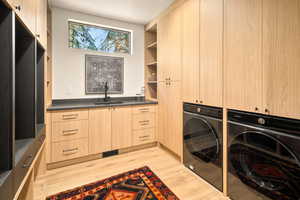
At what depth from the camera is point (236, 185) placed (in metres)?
1.53

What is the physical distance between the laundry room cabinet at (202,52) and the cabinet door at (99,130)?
1348 mm

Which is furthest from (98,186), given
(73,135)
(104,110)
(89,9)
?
(89,9)

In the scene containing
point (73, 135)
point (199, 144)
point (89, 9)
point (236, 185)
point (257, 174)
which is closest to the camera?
point (257, 174)

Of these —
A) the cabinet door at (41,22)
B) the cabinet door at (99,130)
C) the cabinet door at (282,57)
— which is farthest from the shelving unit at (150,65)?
the cabinet door at (282,57)

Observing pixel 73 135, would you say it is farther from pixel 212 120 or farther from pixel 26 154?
pixel 212 120

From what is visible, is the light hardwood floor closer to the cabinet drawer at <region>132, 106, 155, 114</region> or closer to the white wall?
the cabinet drawer at <region>132, 106, 155, 114</region>

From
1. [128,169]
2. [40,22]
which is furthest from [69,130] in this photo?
[40,22]

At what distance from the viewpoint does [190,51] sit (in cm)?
211

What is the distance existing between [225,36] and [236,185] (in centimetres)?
157

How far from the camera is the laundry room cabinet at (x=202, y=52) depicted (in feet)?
5.55

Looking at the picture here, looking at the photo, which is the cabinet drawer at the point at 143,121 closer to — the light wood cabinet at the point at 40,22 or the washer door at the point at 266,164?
the washer door at the point at 266,164

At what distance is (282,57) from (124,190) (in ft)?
6.61

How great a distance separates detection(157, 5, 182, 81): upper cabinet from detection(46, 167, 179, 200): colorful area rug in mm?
1549

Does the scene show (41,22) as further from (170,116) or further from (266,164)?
(266,164)
